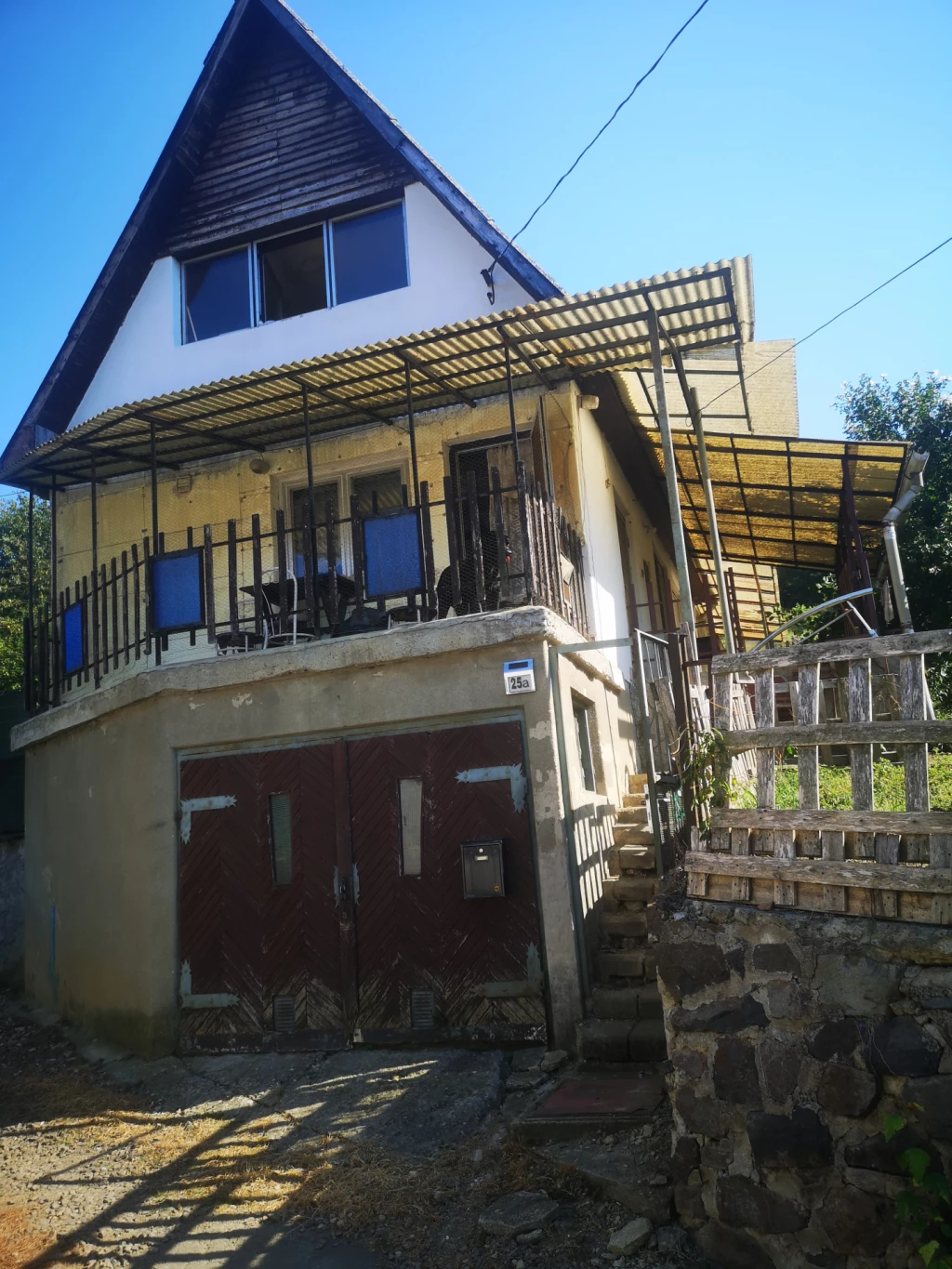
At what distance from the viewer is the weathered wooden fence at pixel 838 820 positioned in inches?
164

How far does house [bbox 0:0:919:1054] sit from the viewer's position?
23.4 ft

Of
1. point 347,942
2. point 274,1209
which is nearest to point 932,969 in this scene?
point 274,1209

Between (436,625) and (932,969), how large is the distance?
418 cm

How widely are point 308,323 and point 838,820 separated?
7895mm

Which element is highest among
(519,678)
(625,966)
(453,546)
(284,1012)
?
(453,546)

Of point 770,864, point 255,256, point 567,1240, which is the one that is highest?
point 255,256

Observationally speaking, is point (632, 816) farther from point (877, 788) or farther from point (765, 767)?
point (765, 767)

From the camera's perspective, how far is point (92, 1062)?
7.68 m

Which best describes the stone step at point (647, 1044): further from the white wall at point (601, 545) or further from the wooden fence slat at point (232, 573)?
the wooden fence slat at point (232, 573)

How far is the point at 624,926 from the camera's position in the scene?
7215 mm

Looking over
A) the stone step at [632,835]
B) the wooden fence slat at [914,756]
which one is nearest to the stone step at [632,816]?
the stone step at [632,835]

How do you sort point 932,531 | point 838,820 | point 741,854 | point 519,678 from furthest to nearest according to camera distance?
point 932,531, point 519,678, point 741,854, point 838,820

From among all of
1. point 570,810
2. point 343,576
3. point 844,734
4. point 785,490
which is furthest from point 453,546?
point 785,490

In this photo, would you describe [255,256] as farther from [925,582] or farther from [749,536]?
[925,582]
